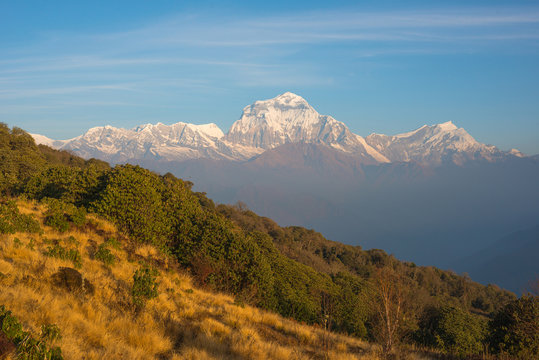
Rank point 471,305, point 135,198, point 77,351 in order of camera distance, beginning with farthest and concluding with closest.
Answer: point 471,305, point 135,198, point 77,351

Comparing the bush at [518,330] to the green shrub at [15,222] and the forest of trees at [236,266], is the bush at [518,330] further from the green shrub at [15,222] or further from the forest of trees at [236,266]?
the green shrub at [15,222]

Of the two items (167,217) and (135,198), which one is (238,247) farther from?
(135,198)

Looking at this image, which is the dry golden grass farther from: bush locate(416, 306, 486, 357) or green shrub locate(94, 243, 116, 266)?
bush locate(416, 306, 486, 357)

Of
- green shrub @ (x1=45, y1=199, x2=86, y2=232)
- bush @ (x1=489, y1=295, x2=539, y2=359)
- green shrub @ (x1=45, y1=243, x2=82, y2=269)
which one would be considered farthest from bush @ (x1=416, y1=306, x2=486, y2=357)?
green shrub @ (x1=45, y1=199, x2=86, y2=232)

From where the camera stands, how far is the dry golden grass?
5.83 m

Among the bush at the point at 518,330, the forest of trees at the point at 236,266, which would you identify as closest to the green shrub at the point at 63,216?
the forest of trees at the point at 236,266

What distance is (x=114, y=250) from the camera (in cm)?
1218

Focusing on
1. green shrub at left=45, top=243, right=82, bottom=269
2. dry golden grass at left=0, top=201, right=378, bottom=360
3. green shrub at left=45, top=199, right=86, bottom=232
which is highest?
green shrub at left=45, top=199, right=86, bottom=232

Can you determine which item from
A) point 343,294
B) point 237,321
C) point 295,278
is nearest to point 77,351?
point 237,321

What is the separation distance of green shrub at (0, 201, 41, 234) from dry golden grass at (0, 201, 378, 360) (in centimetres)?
44

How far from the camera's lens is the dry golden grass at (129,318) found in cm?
583

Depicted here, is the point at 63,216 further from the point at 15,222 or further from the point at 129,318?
the point at 129,318

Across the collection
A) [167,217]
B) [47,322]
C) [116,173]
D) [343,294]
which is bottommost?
[343,294]

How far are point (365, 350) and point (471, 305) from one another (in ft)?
214
